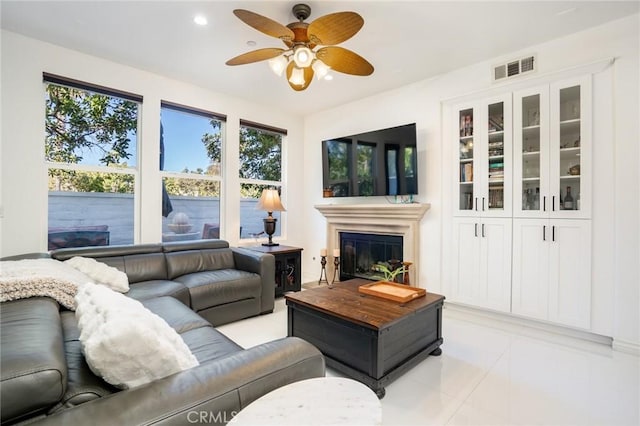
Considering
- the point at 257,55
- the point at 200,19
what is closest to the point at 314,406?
the point at 257,55

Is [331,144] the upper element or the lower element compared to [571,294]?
upper

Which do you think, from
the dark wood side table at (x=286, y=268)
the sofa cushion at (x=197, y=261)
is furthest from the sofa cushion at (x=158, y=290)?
the dark wood side table at (x=286, y=268)

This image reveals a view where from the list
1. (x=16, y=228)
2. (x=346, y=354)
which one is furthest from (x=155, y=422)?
(x=16, y=228)

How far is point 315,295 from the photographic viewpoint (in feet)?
7.85

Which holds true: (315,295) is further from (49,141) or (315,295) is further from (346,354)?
(49,141)

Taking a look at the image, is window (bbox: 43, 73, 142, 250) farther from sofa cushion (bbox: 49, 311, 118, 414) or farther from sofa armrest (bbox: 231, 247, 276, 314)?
Result: sofa cushion (bbox: 49, 311, 118, 414)

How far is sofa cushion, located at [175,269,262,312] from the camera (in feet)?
9.02

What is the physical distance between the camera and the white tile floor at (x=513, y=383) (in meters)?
1.69

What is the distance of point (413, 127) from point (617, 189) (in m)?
1.91

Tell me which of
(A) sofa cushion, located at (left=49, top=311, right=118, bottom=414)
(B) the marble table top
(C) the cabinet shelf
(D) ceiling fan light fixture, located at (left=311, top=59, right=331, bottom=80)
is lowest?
(B) the marble table top

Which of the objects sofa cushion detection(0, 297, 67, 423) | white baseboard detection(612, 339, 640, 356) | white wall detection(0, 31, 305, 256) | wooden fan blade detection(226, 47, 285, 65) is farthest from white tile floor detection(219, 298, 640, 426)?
wooden fan blade detection(226, 47, 285, 65)

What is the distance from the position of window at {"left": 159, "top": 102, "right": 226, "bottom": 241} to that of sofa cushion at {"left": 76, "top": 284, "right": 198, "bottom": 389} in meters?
2.92

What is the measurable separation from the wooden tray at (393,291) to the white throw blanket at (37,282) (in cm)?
195

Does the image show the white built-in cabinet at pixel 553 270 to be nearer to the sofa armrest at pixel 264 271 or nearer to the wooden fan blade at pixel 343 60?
the wooden fan blade at pixel 343 60
